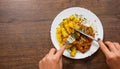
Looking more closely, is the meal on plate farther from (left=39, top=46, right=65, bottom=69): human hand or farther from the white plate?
(left=39, top=46, right=65, bottom=69): human hand

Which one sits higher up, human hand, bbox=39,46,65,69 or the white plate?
the white plate

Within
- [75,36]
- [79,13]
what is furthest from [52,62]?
[79,13]

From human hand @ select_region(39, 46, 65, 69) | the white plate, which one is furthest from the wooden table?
human hand @ select_region(39, 46, 65, 69)

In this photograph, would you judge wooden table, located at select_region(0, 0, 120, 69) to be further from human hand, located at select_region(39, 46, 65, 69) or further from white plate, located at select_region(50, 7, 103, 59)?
human hand, located at select_region(39, 46, 65, 69)

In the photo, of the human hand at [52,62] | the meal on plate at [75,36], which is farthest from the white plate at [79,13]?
the human hand at [52,62]

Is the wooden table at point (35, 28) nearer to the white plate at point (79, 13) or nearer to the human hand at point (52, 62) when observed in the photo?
the white plate at point (79, 13)

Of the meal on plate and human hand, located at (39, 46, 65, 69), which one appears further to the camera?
the meal on plate

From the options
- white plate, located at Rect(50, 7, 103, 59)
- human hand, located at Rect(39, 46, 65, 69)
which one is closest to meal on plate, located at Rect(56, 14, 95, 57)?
white plate, located at Rect(50, 7, 103, 59)

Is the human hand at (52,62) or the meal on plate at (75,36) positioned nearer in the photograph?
the human hand at (52,62)
